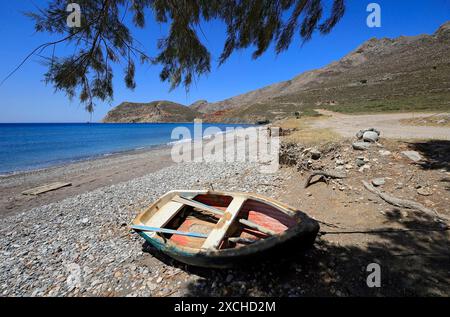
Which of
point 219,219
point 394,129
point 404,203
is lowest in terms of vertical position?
point 219,219

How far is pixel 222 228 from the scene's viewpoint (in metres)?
3.56

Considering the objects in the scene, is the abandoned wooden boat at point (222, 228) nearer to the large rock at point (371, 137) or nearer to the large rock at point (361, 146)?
the large rock at point (361, 146)

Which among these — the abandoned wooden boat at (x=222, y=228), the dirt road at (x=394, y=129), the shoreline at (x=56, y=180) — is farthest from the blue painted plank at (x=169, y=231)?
the dirt road at (x=394, y=129)

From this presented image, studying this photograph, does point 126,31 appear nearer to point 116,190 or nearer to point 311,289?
point 311,289

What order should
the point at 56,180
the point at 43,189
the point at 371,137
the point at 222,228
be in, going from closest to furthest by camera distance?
the point at 222,228
the point at 371,137
the point at 43,189
the point at 56,180

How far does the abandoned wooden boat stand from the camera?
275cm

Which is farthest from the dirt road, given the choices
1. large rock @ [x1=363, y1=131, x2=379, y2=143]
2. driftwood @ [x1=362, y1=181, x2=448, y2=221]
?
driftwood @ [x1=362, y1=181, x2=448, y2=221]

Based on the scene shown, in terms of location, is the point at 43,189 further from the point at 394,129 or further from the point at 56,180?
the point at 394,129

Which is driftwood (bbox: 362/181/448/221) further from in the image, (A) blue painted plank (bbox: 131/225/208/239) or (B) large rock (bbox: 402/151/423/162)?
(A) blue painted plank (bbox: 131/225/208/239)

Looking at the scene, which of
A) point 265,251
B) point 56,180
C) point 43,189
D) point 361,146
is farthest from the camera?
point 56,180

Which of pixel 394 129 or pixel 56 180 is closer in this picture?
pixel 394 129

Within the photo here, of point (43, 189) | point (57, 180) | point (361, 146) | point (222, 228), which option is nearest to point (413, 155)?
point (361, 146)

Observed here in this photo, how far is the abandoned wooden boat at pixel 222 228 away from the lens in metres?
2.75
